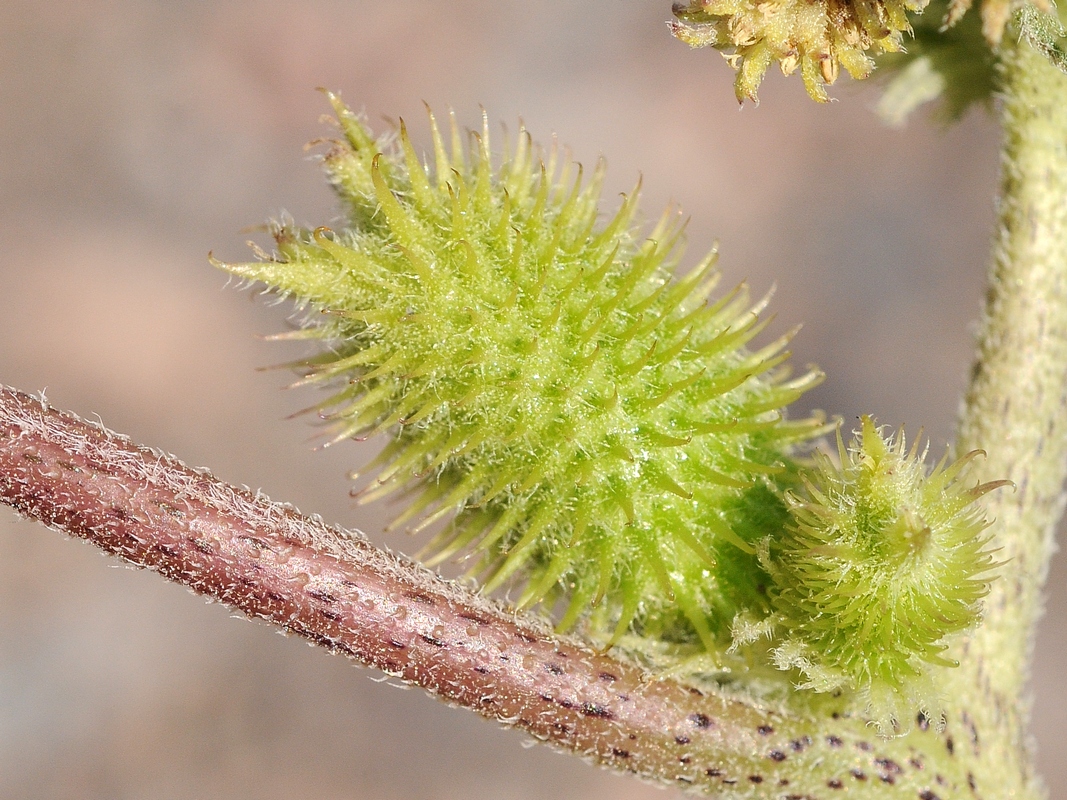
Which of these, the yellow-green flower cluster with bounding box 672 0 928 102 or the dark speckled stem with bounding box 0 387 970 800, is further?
the yellow-green flower cluster with bounding box 672 0 928 102

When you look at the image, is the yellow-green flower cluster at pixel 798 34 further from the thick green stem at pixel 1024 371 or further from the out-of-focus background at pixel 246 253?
the out-of-focus background at pixel 246 253

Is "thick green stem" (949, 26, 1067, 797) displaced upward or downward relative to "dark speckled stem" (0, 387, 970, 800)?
upward

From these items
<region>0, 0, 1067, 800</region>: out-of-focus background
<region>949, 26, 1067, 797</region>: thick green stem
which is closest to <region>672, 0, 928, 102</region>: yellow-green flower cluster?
<region>949, 26, 1067, 797</region>: thick green stem

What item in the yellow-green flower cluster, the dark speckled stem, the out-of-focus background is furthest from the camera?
the out-of-focus background

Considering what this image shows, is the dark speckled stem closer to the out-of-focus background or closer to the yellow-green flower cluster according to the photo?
the yellow-green flower cluster

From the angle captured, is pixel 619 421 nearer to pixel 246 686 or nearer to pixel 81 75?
pixel 246 686

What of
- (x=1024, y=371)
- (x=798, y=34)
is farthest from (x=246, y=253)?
(x=798, y=34)
